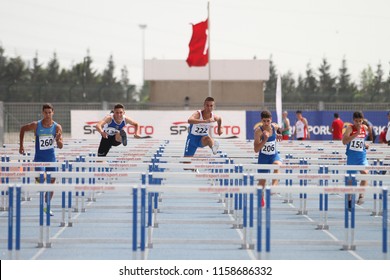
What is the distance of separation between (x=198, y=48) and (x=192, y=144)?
66.9 ft

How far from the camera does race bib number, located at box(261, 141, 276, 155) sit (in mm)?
14609

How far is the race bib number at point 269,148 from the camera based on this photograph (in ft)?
47.9

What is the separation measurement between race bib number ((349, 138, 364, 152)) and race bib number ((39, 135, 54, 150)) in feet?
17.7

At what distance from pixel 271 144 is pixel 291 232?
8.02ft

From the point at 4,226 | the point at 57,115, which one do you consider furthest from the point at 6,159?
the point at 57,115

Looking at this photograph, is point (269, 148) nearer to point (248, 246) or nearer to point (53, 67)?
point (248, 246)

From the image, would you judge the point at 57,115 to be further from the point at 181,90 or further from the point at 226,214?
the point at 226,214

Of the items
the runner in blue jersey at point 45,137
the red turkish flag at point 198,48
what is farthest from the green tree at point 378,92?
the runner in blue jersey at point 45,137

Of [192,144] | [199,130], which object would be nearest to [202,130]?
[199,130]

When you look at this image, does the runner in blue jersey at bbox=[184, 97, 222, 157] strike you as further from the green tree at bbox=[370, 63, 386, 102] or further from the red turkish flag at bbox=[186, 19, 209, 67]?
the green tree at bbox=[370, 63, 386, 102]

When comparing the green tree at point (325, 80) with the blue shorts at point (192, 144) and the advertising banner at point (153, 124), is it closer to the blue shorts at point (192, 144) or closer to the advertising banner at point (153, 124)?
the advertising banner at point (153, 124)

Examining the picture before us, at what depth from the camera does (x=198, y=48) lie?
3716 cm

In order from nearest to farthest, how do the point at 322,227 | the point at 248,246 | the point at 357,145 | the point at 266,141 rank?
1. the point at 248,246
2. the point at 322,227
3. the point at 266,141
4. the point at 357,145

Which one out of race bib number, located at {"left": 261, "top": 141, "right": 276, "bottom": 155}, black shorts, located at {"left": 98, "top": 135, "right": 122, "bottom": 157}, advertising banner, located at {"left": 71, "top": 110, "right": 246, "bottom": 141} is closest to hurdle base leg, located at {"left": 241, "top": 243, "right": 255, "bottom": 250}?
race bib number, located at {"left": 261, "top": 141, "right": 276, "bottom": 155}
